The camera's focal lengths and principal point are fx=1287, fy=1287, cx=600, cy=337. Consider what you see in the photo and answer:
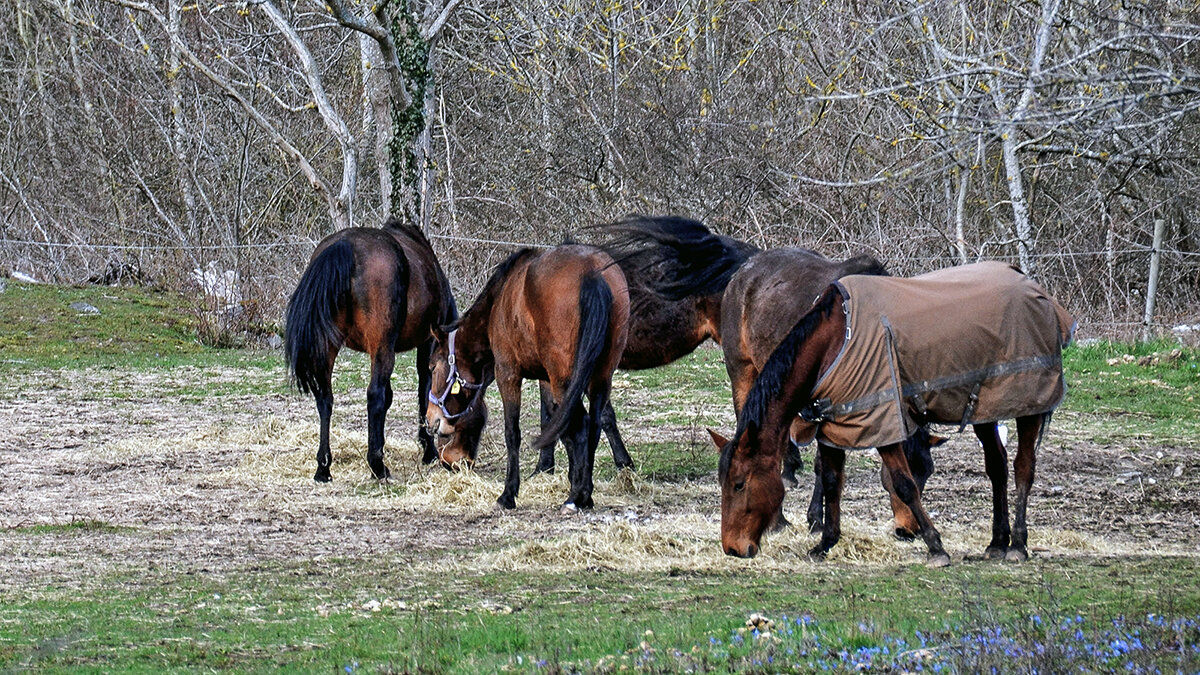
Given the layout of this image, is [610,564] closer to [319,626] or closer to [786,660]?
[319,626]

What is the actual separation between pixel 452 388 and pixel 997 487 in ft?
14.8

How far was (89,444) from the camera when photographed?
11.6 m

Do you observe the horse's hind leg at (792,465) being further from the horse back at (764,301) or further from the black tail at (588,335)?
the black tail at (588,335)

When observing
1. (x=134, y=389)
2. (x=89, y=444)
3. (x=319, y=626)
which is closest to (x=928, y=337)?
(x=319, y=626)

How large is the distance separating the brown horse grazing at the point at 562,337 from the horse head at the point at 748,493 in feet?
6.69

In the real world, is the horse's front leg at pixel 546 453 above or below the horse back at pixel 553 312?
below

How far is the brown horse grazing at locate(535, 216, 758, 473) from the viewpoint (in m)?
8.60

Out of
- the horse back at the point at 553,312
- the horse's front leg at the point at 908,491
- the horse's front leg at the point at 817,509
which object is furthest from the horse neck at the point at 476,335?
the horse's front leg at the point at 908,491

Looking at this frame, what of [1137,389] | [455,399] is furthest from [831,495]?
[1137,389]

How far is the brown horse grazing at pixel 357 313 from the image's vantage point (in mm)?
9930

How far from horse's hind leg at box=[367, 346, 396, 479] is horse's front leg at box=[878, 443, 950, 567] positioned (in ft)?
15.2

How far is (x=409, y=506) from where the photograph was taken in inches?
354

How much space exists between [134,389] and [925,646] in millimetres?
12262

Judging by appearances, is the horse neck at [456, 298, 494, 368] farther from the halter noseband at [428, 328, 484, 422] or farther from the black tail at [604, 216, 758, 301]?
the black tail at [604, 216, 758, 301]
